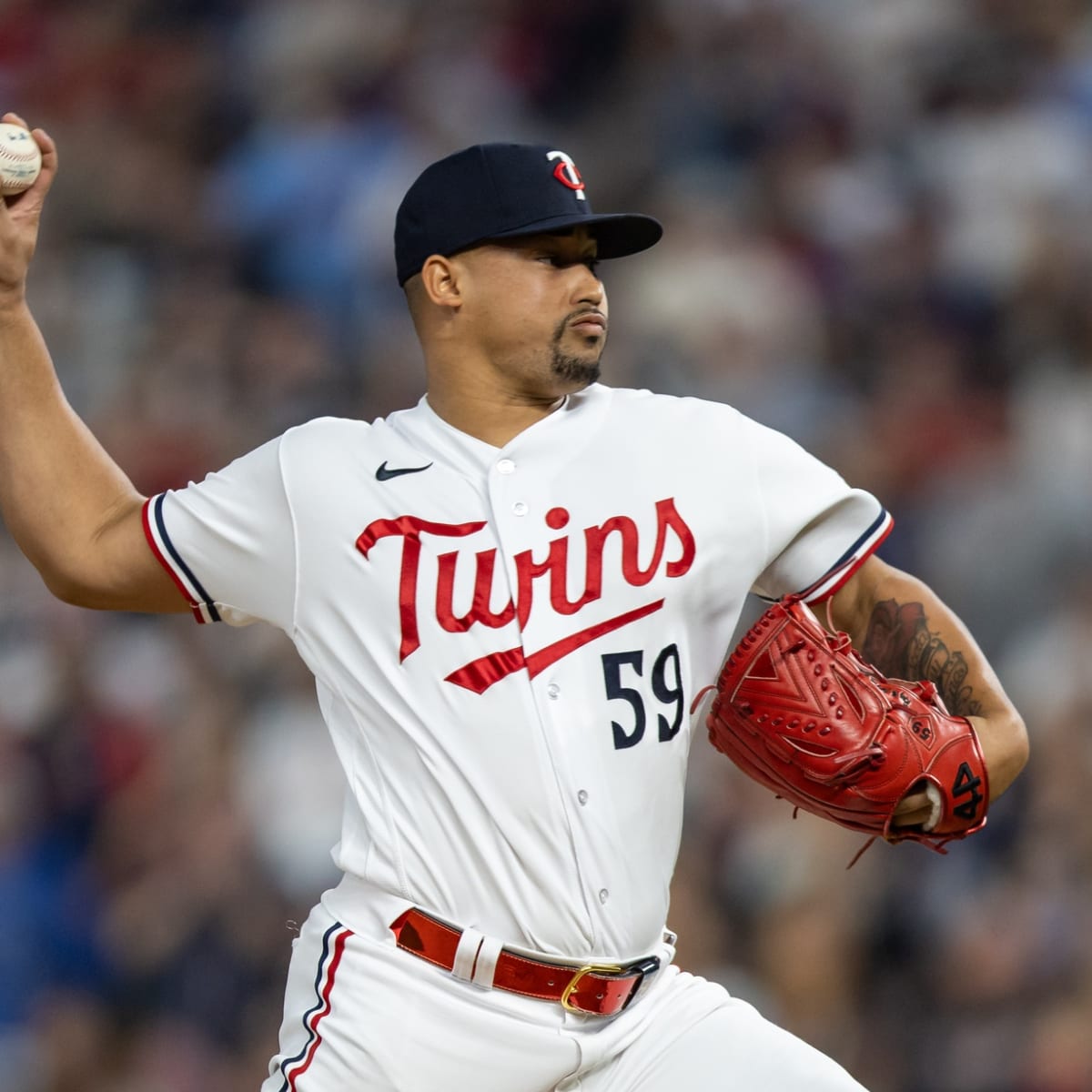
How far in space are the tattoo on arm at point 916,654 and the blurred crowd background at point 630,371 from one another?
2153 millimetres

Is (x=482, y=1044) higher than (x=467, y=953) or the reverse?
the reverse

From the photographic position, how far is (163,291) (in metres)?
6.84

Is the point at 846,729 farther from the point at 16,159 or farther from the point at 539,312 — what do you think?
the point at 16,159

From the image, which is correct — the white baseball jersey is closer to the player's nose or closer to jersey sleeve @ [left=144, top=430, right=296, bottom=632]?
jersey sleeve @ [left=144, top=430, right=296, bottom=632]

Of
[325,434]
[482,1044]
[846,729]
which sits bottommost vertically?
[482,1044]

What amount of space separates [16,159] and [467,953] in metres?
1.44

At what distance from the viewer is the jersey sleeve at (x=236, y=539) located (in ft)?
8.84

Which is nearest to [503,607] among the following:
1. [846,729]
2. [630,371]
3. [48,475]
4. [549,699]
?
[549,699]

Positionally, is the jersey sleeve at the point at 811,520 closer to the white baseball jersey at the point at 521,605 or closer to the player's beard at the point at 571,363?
the white baseball jersey at the point at 521,605

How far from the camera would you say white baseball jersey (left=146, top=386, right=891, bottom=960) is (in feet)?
8.30

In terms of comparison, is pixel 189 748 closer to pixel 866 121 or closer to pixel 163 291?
pixel 163 291

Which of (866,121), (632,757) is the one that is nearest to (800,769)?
(632,757)

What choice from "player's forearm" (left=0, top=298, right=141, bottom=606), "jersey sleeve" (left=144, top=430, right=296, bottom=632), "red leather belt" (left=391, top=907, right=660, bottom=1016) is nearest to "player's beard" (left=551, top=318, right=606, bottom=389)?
"jersey sleeve" (left=144, top=430, right=296, bottom=632)

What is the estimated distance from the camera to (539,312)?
2783 mm
